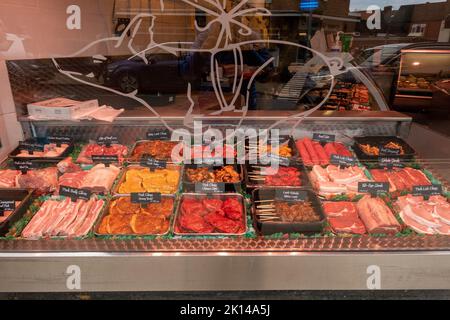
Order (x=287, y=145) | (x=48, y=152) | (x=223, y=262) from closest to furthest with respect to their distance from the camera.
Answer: (x=223, y=262), (x=48, y=152), (x=287, y=145)

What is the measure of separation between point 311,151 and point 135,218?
177 centimetres

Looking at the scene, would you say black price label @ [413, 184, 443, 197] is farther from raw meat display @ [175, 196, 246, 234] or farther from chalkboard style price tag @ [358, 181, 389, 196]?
raw meat display @ [175, 196, 246, 234]

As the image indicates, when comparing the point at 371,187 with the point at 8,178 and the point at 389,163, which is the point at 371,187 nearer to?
the point at 389,163

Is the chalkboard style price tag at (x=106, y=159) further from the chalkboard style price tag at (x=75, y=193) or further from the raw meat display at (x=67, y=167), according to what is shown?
the chalkboard style price tag at (x=75, y=193)

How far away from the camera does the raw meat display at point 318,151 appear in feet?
9.89

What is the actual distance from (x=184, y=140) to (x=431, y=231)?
2241 millimetres

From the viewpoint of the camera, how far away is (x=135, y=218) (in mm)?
2283

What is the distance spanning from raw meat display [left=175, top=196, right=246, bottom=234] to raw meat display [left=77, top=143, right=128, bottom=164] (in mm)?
982

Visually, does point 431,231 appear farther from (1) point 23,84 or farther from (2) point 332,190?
(1) point 23,84

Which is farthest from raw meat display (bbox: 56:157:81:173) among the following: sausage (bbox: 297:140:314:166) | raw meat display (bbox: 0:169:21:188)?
sausage (bbox: 297:140:314:166)

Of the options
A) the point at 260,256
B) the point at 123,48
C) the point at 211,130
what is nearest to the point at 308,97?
the point at 211,130

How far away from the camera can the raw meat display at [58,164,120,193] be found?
8.46 ft

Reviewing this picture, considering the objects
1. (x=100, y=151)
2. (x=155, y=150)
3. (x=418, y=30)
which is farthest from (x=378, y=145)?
(x=100, y=151)

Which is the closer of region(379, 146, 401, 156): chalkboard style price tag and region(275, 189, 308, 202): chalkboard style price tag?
region(275, 189, 308, 202): chalkboard style price tag
